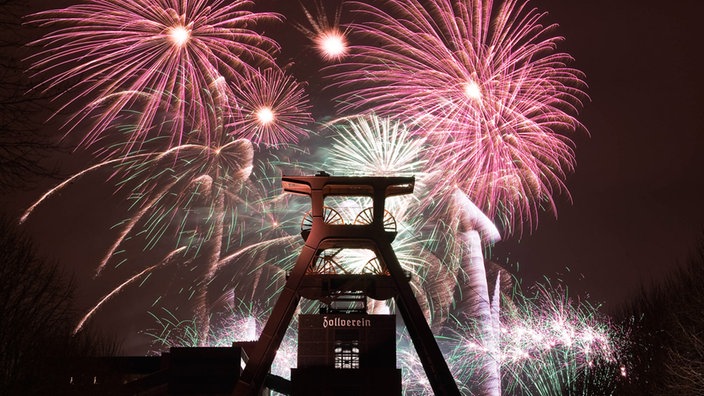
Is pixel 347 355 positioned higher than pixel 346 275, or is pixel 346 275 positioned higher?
pixel 346 275

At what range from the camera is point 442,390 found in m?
37.7

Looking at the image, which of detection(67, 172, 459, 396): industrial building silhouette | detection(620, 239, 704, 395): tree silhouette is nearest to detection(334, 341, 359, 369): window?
detection(67, 172, 459, 396): industrial building silhouette

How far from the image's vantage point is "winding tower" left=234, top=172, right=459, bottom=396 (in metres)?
38.4

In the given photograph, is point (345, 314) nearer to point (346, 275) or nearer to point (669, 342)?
point (346, 275)

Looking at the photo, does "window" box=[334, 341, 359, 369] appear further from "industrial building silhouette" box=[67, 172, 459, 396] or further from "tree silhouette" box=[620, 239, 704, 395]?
"tree silhouette" box=[620, 239, 704, 395]

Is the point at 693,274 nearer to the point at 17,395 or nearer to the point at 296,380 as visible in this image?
the point at 296,380

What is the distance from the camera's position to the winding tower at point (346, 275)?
126 feet

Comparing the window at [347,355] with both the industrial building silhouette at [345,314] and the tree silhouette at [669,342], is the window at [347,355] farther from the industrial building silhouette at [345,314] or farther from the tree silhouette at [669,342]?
the tree silhouette at [669,342]

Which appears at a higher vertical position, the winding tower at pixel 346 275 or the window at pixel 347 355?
the winding tower at pixel 346 275

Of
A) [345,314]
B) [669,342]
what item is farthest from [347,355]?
[669,342]

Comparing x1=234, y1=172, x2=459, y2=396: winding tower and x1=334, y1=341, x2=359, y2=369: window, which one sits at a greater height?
x1=234, y1=172, x2=459, y2=396: winding tower

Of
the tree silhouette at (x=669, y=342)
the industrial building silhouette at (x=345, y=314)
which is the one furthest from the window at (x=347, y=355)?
the tree silhouette at (x=669, y=342)

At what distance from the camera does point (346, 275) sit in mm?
38938

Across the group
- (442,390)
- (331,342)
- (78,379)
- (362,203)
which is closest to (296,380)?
(331,342)
